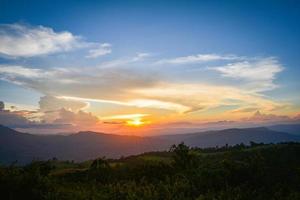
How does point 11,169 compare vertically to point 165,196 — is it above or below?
above

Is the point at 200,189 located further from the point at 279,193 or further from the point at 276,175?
the point at 276,175

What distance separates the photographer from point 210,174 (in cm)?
4188

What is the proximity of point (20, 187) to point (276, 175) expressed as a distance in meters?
30.6

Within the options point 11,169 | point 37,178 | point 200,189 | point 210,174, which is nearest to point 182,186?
point 200,189

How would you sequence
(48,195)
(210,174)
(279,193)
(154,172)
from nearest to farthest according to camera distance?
(48,195) → (279,193) → (210,174) → (154,172)

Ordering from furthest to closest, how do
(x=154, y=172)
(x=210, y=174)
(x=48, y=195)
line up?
(x=154, y=172)
(x=210, y=174)
(x=48, y=195)

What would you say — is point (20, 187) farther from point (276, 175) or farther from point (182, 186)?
point (276, 175)

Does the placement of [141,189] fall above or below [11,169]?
below

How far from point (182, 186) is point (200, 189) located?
7.57ft

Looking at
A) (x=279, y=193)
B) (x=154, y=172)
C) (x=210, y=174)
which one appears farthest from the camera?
(x=154, y=172)

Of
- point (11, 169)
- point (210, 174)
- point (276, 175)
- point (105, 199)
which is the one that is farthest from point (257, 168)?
point (11, 169)

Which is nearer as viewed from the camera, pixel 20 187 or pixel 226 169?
pixel 20 187

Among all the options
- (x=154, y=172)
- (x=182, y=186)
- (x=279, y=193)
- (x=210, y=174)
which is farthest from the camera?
(x=154, y=172)

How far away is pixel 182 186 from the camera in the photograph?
35500 mm
